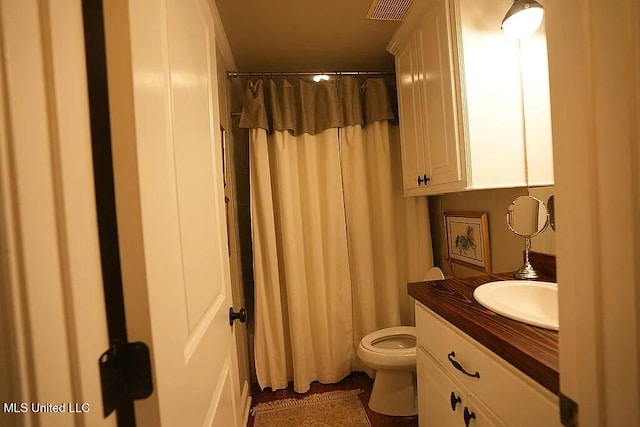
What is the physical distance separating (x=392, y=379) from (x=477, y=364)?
1.00 meters

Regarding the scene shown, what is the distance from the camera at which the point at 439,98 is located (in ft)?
4.13

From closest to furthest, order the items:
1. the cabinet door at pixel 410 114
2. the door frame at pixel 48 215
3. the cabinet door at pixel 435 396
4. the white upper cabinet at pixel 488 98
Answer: the door frame at pixel 48 215 < the cabinet door at pixel 435 396 < the white upper cabinet at pixel 488 98 < the cabinet door at pixel 410 114

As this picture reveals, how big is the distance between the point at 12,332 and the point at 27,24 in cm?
33

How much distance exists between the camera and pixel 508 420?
0.70 m

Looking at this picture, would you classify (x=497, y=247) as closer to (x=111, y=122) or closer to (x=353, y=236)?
(x=353, y=236)

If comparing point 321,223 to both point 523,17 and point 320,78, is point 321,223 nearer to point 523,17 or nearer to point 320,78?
point 320,78

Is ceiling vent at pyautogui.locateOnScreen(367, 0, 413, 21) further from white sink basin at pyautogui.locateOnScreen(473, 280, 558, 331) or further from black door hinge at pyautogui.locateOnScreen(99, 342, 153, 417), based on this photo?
black door hinge at pyautogui.locateOnScreen(99, 342, 153, 417)

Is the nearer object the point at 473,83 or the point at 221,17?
the point at 473,83

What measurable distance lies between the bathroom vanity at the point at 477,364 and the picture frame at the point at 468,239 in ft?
0.99

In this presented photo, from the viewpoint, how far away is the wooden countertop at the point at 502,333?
601 mm

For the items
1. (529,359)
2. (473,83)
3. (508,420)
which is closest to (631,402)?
(529,359)

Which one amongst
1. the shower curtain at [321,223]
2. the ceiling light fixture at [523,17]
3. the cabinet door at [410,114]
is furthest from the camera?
the shower curtain at [321,223]

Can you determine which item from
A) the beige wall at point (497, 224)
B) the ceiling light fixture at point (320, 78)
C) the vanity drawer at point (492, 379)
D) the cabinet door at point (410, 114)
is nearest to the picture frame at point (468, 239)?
the beige wall at point (497, 224)

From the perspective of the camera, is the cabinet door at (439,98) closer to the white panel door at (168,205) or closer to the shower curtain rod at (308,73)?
the shower curtain rod at (308,73)
